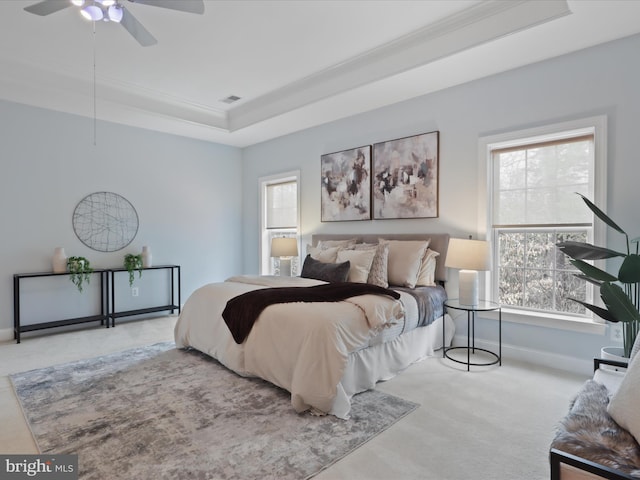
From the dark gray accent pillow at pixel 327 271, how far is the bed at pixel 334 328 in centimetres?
2

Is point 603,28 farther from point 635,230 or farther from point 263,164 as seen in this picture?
point 263,164

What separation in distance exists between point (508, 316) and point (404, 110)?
2523mm

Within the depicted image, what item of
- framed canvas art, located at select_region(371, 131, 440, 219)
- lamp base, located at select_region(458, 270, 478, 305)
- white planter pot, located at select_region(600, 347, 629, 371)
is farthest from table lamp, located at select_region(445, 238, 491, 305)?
white planter pot, located at select_region(600, 347, 629, 371)

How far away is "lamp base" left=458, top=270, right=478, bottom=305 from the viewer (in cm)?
342

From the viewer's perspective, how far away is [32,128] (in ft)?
14.7

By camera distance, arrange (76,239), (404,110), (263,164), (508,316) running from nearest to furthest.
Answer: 1. (508,316)
2. (404,110)
3. (76,239)
4. (263,164)

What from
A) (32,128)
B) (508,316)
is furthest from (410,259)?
(32,128)

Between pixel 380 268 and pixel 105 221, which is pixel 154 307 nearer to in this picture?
pixel 105 221

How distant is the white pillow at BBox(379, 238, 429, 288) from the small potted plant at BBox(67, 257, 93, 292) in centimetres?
375

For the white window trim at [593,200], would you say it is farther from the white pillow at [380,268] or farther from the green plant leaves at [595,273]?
the white pillow at [380,268]

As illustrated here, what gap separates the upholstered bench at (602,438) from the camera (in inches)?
46.4

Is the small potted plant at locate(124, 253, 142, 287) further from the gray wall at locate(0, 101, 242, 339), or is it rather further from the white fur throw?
the white fur throw

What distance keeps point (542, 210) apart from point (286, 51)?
288 centimetres

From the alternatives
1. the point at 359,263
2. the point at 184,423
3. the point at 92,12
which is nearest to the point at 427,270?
the point at 359,263
